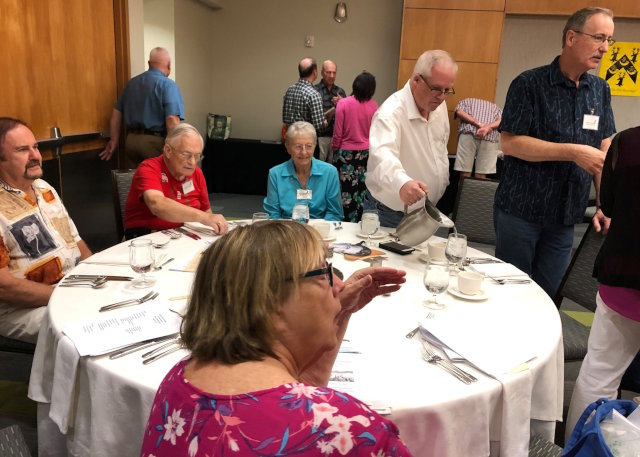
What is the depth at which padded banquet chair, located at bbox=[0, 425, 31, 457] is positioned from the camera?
1.21m

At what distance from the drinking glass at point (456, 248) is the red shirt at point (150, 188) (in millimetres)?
1397

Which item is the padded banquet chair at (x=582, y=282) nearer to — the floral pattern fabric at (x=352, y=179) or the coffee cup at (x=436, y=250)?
the coffee cup at (x=436, y=250)

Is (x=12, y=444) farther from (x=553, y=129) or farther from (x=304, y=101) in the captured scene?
(x=304, y=101)

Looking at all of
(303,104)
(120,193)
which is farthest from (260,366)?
(303,104)

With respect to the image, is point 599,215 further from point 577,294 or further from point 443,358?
point 443,358

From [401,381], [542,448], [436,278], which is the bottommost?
[542,448]

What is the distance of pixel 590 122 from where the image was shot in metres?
2.42

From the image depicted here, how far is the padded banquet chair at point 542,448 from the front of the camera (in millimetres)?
1406

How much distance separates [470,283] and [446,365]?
51cm

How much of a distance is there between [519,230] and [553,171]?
32 cm

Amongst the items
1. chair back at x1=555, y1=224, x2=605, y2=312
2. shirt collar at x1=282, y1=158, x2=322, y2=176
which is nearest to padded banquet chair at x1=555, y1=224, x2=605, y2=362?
chair back at x1=555, y1=224, x2=605, y2=312

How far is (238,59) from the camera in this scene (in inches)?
309

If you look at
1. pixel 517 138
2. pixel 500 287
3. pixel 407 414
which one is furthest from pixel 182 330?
pixel 517 138

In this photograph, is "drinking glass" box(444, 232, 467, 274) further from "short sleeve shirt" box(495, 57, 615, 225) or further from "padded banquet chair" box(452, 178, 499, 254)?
"padded banquet chair" box(452, 178, 499, 254)
